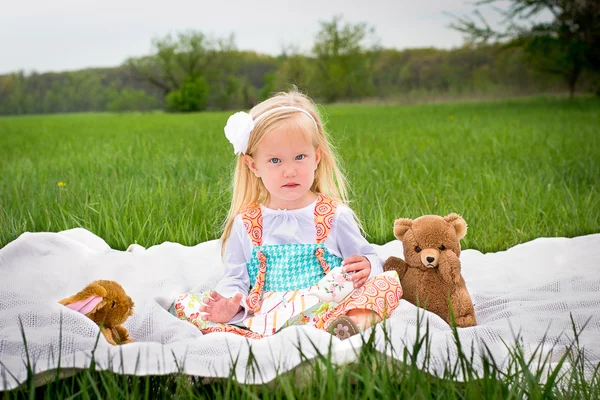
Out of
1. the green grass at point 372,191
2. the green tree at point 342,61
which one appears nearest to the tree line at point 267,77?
the green tree at point 342,61

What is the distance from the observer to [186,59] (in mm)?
34531

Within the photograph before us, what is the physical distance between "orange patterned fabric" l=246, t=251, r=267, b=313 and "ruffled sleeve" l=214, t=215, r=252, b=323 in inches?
1.0

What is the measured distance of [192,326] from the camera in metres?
2.34

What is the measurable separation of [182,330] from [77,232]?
129 cm

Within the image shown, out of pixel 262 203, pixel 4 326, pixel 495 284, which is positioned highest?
pixel 262 203

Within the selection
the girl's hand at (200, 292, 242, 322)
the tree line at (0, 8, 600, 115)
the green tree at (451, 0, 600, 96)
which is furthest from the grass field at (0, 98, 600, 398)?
the tree line at (0, 8, 600, 115)

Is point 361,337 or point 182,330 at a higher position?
point 361,337

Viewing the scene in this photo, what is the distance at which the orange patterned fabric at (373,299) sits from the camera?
7.36 ft

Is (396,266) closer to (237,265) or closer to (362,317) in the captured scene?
(362,317)

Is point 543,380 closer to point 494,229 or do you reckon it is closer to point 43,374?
point 43,374

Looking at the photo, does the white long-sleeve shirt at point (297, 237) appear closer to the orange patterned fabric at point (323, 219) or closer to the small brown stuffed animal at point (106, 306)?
the orange patterned fabric at point (323, 219)

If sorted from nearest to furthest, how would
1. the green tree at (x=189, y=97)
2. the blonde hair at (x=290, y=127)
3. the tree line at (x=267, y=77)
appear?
the blonde hair at (x=290, y=127) → the tree line at (x=267, y=77) → the green tree at (x=189, y=97)

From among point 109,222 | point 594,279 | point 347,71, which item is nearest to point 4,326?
point 109,222

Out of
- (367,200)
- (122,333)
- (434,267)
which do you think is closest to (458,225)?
(434,267)
